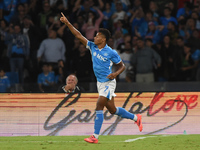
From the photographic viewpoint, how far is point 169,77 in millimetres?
14211

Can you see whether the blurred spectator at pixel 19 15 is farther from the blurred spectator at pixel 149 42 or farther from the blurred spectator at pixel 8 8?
the blurred spectator at pixel 149 42

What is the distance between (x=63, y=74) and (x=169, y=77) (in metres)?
3.13

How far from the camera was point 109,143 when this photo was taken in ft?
26.6

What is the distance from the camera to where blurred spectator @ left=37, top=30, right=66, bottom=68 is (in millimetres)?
14062

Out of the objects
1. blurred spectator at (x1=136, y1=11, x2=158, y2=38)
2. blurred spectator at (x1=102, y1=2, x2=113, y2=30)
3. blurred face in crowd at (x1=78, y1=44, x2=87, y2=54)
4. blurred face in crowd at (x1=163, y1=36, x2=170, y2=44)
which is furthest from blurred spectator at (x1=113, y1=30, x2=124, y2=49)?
blurred face in crowd at (x1=163, y1=36, x2=170, y2=44)

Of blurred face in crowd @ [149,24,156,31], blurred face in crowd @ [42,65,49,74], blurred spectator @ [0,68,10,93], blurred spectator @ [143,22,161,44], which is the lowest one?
blurred spectator @ [0,68,10,93]

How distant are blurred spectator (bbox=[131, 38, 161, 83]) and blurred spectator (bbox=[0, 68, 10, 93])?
3.57 metres

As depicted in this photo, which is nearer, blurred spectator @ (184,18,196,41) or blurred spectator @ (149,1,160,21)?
blurred spectator @ (184,18,196,41)

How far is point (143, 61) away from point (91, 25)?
2274 millimetres

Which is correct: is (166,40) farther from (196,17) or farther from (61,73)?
(61,73)

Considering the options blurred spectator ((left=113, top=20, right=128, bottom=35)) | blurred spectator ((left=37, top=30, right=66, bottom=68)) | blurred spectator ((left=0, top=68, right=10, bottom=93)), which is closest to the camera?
blurred spectator ((left=0, top=68, right=10, bottom=93))

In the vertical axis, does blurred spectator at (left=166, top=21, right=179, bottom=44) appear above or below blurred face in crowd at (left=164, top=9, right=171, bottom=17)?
below

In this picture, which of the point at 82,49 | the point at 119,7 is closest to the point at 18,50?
the point at 82,49

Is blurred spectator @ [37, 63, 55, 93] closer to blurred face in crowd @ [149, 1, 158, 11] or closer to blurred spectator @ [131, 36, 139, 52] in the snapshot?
blurred spectator @ [131, 36, 139, 52]
